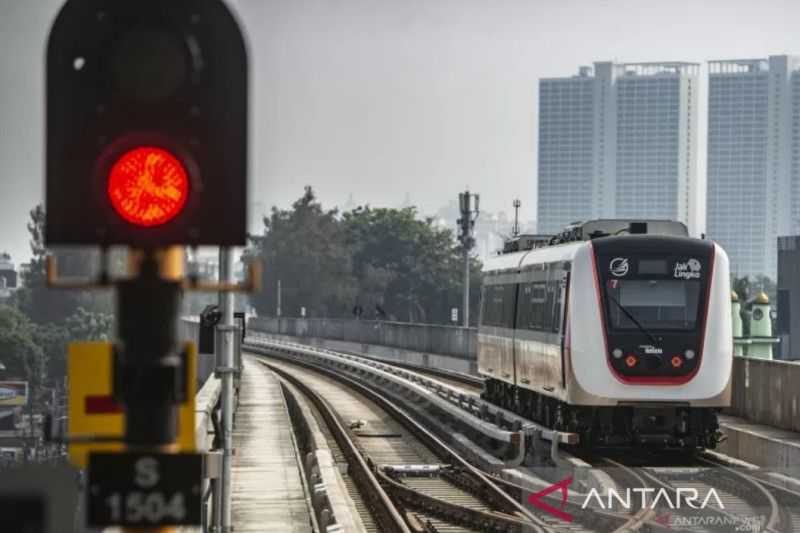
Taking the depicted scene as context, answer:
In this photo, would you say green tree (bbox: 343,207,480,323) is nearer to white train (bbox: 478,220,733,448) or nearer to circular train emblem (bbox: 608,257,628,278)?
white train (bbox: 478,220,733,448)

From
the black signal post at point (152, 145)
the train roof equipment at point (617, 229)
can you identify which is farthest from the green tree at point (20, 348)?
the black signal post at point (152, 145)

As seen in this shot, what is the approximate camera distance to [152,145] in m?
4.82

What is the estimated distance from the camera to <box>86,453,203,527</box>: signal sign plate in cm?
470

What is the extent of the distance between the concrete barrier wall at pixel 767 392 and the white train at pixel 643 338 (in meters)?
1.75

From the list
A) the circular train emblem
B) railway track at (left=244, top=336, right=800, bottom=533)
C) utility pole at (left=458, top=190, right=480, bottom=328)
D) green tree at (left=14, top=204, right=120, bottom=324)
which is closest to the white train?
the circular train emblem

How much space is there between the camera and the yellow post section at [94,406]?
194 inches

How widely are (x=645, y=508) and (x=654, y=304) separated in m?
5.52

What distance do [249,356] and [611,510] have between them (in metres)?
65.5

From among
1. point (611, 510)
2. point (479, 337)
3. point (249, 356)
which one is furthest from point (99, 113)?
point (249, 356)

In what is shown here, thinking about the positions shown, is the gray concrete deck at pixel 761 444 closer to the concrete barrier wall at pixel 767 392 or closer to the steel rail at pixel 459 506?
the concrete barrier wall at pixel 767 392

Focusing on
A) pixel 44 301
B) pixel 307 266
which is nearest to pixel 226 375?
pixel 44 301

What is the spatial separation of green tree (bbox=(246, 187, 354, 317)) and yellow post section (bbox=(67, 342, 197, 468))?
11404 centimetres

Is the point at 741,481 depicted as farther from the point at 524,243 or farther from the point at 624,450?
the point at 524,243

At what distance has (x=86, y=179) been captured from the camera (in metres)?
4.83
